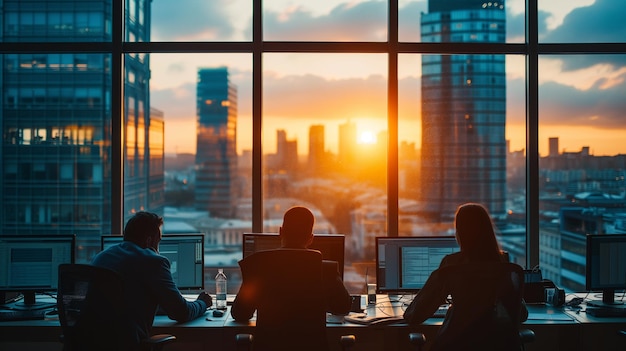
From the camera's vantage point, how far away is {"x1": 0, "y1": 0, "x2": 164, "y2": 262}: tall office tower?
191 inches

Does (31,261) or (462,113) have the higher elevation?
(462,113)

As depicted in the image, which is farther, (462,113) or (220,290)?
(462,113)

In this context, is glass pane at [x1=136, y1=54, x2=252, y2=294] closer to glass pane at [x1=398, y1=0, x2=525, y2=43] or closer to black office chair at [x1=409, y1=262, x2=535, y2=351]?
glass pane at [x1=398, y1=0, x2=525, y2=43]

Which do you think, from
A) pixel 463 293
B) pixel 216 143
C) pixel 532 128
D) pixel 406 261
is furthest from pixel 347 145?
pixel 463 293

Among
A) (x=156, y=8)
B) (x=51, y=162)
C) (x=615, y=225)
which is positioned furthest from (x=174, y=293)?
(x=615, y=225)

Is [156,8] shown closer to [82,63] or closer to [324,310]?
[82,63]

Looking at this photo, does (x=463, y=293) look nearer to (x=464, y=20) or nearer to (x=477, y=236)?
(x=477, y=236)

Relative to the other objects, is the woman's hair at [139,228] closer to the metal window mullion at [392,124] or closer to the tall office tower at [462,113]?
the metal window mullion at [392,124]

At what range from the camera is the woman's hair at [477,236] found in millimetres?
3117

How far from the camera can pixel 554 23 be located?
4891 mm

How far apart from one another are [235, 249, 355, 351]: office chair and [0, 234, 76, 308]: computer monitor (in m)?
1.78

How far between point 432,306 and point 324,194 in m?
1.84

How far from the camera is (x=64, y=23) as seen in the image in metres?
4.86

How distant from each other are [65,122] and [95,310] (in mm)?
2421
